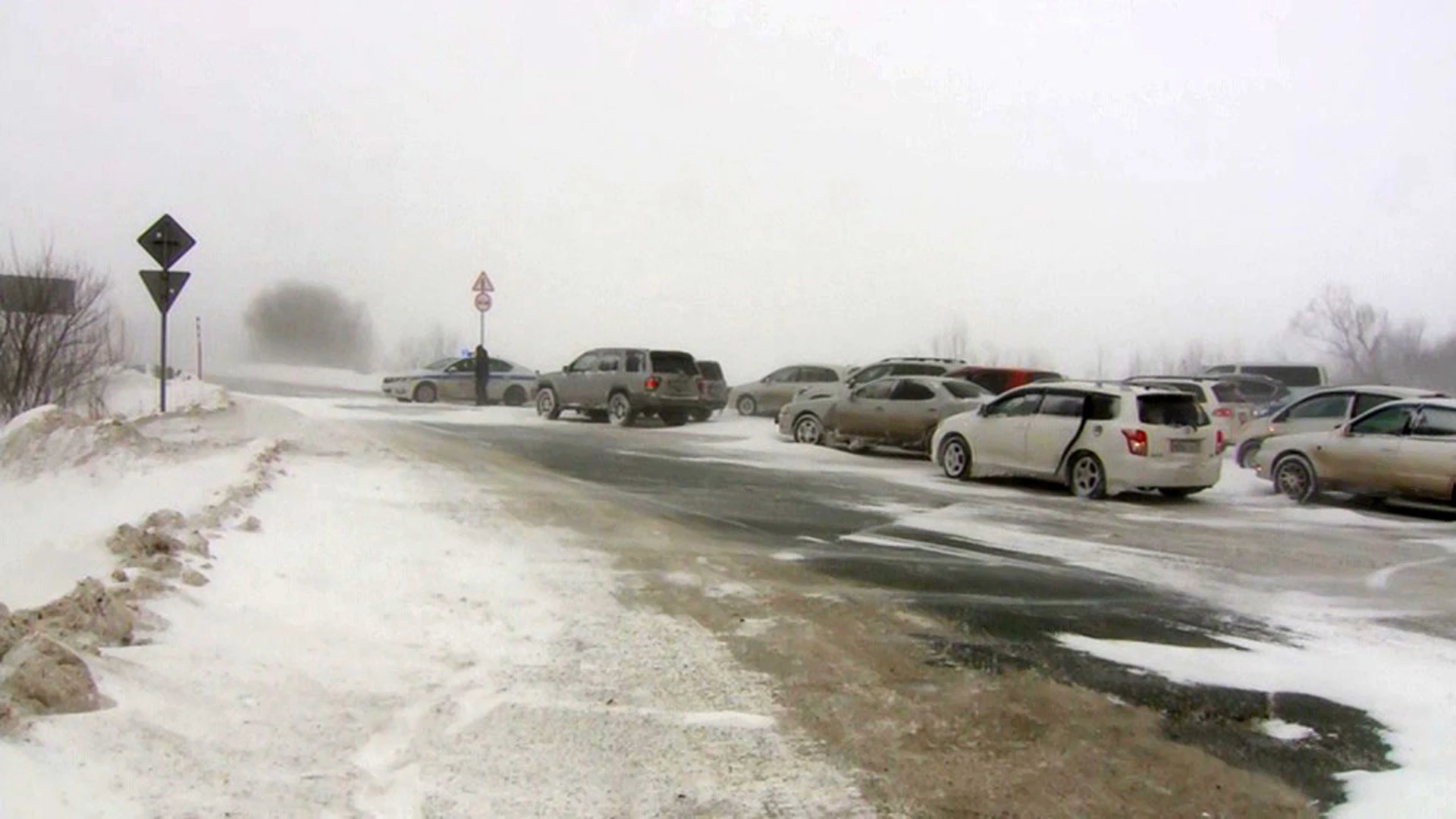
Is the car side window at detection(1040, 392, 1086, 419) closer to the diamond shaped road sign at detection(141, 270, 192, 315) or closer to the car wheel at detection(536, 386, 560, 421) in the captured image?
the diamond shaped road sign at detection(141, 270, 192, 315)

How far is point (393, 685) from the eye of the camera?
17.8 feet

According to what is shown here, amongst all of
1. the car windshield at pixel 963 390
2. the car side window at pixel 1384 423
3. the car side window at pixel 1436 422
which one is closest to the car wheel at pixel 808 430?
the car windshield at pixel 963 390

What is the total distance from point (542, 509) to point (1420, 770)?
829 centimetres

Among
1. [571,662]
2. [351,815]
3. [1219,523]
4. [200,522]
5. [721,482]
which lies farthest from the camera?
[721,482]

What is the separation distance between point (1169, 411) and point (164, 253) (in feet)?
43.9

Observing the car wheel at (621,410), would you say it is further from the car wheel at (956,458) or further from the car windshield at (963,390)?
the car wheel at (956,458)

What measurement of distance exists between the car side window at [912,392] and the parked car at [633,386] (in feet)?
23.9

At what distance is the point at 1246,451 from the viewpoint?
17359mm

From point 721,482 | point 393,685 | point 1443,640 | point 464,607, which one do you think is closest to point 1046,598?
point 1443,640

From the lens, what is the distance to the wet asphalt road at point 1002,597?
16.7ft

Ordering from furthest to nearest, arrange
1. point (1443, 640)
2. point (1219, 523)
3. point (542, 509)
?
point (1219, 523), point (542, 509), point (1443, 640)

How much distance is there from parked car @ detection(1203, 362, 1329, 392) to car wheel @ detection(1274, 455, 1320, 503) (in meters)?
14.1

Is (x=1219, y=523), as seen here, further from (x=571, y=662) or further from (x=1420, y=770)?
(x=571, y=662)

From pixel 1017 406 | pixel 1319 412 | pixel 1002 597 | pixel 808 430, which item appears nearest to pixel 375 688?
pixel 1002 597
